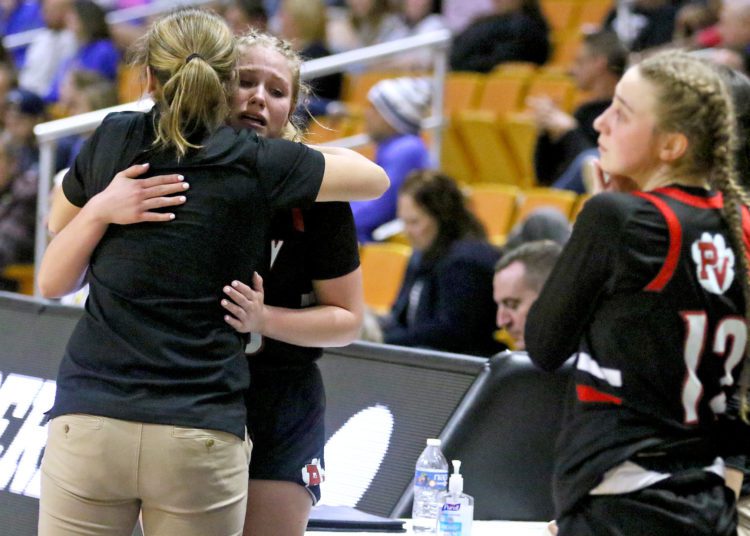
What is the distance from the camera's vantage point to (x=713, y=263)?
6.20 feet

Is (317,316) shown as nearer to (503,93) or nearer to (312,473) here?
(312,473)

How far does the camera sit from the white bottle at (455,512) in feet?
8.81

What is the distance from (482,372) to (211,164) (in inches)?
51.6

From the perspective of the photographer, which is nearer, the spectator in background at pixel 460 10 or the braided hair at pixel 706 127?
the braided hair at pixel 706 127

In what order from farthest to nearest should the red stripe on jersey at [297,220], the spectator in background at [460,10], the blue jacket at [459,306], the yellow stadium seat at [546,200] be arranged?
the spectator in background at [460,10] < the yellow stadium seat at [546,200] < the blue jacket at [459,306] < the red stripe on jersey at [297,220]

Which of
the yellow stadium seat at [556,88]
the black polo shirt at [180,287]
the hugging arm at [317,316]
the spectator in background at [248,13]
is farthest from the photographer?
the spectator in background at [248,13]

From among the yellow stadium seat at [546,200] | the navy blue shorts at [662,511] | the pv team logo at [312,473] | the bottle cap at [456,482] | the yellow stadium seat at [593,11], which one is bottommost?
the bottle cap at [456,482]

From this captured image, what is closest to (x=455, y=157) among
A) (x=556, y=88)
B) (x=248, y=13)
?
(x=556, y=88)

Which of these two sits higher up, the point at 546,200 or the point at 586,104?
the point at 586,104

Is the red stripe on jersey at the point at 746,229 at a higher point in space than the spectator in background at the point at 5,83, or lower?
lower

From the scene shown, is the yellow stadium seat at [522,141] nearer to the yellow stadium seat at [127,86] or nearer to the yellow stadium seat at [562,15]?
the yellow stadium seat at [562,15]

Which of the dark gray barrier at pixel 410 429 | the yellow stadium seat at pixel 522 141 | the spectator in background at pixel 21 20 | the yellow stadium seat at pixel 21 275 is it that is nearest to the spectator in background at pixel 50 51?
the spectator in background at pixel 21 20

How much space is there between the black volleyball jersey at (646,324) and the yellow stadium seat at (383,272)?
3.85 metres

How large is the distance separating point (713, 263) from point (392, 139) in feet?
14.9
